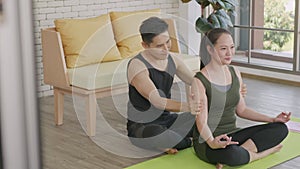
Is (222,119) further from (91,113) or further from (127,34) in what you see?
(127,34)

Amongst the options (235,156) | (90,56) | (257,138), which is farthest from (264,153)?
(90,56)

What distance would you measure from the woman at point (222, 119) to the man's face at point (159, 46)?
141 mm

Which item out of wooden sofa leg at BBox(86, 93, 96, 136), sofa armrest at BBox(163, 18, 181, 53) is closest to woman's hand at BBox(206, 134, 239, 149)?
wooden sofa leg at BBox(86, 93, 96, 136)

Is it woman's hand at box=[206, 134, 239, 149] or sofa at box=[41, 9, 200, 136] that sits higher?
sofa at box=[41, 9, 200, 136]

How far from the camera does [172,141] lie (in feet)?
5.82

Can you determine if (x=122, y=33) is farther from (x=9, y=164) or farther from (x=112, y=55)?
(x=9, y=164)

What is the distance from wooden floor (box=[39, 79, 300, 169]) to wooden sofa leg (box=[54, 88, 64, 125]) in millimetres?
25

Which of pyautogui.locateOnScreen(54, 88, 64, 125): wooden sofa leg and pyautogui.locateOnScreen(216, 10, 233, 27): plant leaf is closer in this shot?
pyautogui.locateOnScreen(54, 88, 64, 125): wooden sofa leg

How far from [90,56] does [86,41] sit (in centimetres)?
8

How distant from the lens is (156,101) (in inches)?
68.7

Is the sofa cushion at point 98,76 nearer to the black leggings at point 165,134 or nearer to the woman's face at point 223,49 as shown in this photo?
the black leggings at point 165,134

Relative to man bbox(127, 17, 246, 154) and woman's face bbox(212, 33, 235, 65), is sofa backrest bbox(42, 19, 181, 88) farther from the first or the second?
woman's face bbox(212, 33, 235, 65)

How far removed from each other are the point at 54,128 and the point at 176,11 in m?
1.43

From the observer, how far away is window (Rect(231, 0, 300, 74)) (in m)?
2.88
